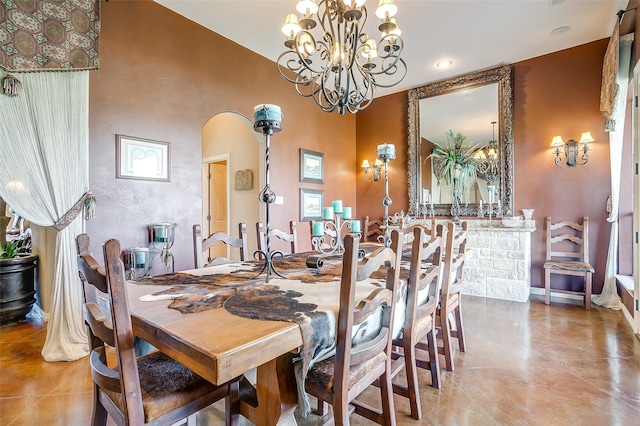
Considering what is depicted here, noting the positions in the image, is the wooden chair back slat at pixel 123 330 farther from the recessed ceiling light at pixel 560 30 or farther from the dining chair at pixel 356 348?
the recessed ceiling light at pixel 560 30

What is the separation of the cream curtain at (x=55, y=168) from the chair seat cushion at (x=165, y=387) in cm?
166

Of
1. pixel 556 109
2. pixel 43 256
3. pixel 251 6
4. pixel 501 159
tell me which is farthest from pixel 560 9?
pixel 43 256

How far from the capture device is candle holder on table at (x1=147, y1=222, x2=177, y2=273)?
289cm

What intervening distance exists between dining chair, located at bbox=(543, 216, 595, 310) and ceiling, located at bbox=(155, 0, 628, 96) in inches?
83.9

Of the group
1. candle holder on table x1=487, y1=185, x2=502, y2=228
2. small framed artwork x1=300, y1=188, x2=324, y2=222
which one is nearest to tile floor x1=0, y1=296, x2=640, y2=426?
candle holder on table x1=487, y1=185, x2=502, y2=228

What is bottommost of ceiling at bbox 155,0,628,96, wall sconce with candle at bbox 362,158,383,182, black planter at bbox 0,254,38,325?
black planter at bbox 0,254,38,325

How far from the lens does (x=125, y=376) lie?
2.91 ft

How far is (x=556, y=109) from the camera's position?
3.94 meters

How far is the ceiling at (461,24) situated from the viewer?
9.93ft

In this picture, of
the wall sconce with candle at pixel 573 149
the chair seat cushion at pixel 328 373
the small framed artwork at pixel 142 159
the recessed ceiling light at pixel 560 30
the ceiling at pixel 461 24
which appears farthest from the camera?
the wall sconce with candle at pixel 573 149

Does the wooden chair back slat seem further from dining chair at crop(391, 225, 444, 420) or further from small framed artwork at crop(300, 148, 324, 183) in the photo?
small framed artwork at crop(300, 148, 324, 183)

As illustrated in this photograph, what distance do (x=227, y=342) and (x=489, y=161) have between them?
14.9ft

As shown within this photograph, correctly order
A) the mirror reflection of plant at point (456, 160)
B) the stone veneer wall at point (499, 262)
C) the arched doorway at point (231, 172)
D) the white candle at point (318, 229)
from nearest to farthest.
Answer: the white candle at point (318, 229)
the stone veneer wall at point (499, 262)
the mirror reflection of plant at point (456, 160)
the arched doorway at point (231, 172)

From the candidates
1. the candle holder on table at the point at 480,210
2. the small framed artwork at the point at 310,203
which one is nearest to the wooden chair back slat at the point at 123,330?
the small framed artwork at the point at 310,203
